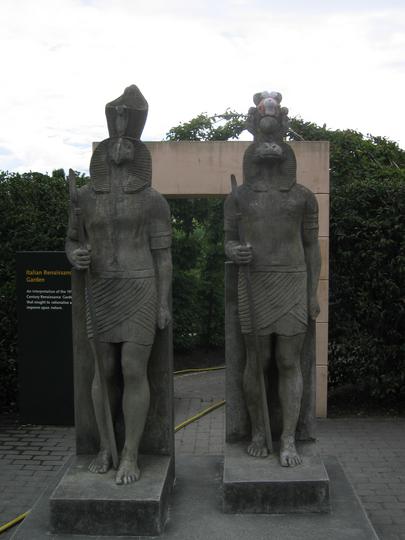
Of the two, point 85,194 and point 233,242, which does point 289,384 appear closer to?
point 233,242

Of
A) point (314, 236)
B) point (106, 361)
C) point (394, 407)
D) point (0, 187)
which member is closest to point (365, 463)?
point (394, 407)

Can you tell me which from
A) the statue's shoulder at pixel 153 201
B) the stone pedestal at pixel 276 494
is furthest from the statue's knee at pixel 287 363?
the statue's shoulder at pixel 153 201

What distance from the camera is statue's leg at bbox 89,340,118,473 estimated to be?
4316 mm

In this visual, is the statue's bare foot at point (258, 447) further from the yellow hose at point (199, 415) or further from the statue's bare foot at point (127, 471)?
the yellow hose at point (199, 415)

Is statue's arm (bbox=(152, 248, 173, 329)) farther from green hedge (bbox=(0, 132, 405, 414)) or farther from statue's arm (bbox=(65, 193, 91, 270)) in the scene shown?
green hedge (bbox=(0, 132, 405, 414))

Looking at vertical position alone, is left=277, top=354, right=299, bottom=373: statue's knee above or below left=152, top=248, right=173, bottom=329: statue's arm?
below

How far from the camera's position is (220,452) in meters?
6.52

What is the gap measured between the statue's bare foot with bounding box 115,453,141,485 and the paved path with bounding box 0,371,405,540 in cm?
111

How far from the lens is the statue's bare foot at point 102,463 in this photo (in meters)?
4.34

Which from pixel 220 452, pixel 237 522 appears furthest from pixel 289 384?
pixel 220 452

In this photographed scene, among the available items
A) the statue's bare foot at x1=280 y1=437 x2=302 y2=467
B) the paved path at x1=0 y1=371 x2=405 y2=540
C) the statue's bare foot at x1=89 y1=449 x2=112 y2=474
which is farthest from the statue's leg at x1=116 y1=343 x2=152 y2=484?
the paved path at x1=0 y1=371 x2=405 y2=540

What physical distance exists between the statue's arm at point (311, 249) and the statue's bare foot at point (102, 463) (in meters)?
1.76

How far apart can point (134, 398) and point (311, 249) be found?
1.66 m

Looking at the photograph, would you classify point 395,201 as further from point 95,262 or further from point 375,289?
point 95,262
